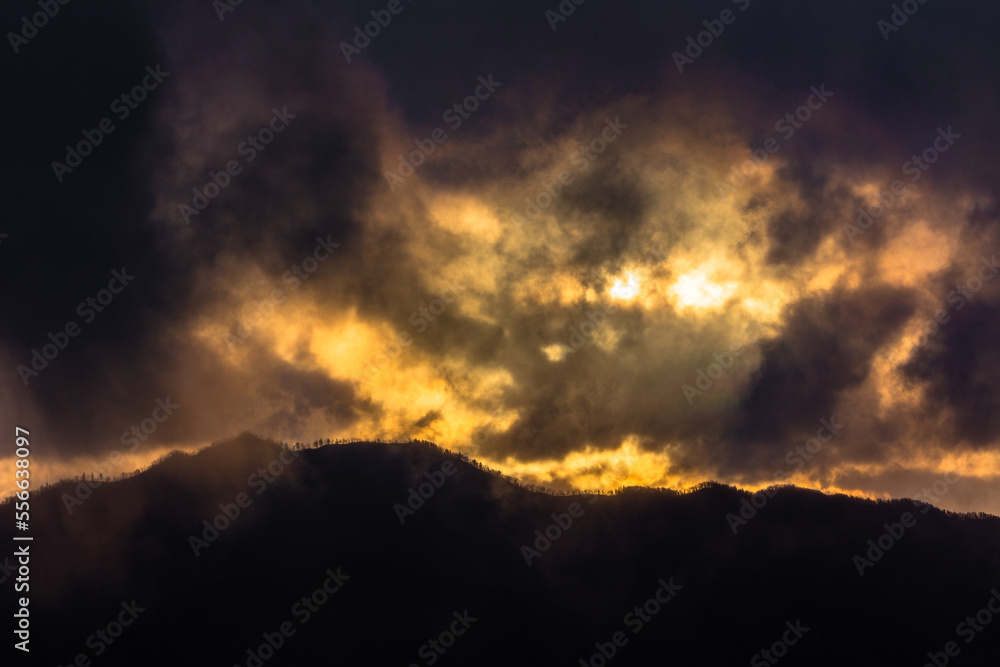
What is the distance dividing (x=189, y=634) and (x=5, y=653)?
45.1 metres

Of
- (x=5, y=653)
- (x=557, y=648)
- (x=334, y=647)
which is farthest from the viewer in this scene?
(x=557, y=648)

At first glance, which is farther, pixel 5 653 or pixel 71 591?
pixel 71 591

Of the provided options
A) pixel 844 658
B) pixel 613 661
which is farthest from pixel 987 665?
pixel 613 661

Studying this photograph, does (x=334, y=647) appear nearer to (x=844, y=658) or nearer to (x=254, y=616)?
(x=254, y=616)

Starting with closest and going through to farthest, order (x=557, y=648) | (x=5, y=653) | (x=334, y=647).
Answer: (x=5, y=653) → (x=334, y=647) → (x=557, y=648)

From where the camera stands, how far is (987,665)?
19712 cm

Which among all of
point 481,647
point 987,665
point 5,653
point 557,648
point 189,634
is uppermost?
point 987,665

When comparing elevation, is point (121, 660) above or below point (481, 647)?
below

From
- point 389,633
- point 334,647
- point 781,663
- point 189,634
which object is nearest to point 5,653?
point 189,634

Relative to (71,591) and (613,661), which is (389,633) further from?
(71,591)

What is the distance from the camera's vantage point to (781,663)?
639 ft

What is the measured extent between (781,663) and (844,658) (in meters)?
20.3

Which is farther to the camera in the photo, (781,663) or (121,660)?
(781,663)

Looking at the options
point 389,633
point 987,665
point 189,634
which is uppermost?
point 987,665
